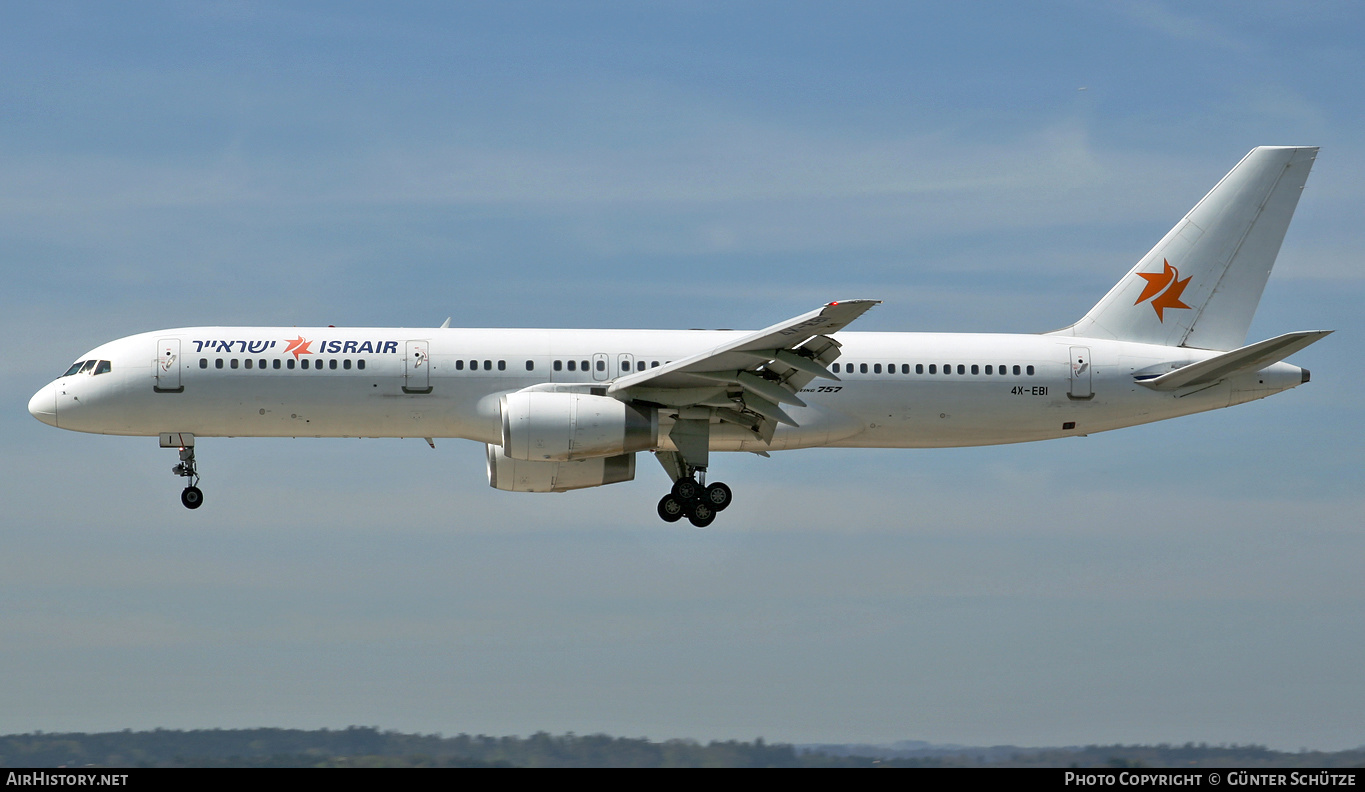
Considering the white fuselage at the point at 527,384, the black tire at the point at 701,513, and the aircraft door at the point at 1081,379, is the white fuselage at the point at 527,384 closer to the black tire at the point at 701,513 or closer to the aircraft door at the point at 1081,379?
the aircraft door at the point at 1081,379

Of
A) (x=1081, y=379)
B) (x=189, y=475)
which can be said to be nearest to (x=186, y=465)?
(x=189, y=475)

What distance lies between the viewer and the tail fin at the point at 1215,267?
129 feet

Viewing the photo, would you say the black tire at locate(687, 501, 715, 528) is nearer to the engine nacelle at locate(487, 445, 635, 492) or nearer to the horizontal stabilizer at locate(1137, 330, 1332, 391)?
the engine nacelle at locate(487, 445, 635, 492)

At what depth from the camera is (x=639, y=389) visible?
34.5 metres

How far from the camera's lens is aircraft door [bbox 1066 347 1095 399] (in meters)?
37.2

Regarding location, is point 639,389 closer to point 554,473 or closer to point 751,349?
point 751,349

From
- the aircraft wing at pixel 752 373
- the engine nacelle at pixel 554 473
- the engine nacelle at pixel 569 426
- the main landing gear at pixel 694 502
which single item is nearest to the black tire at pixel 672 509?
the main landing gear at pixel 694 502

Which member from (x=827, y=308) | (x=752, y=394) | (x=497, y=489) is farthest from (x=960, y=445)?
(x=497, y=489)

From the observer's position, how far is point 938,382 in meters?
36.5

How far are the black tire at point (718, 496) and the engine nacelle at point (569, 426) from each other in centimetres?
230

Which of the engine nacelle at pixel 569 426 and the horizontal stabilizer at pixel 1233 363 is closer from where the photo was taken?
the engine nacelle at pixel 569 426
